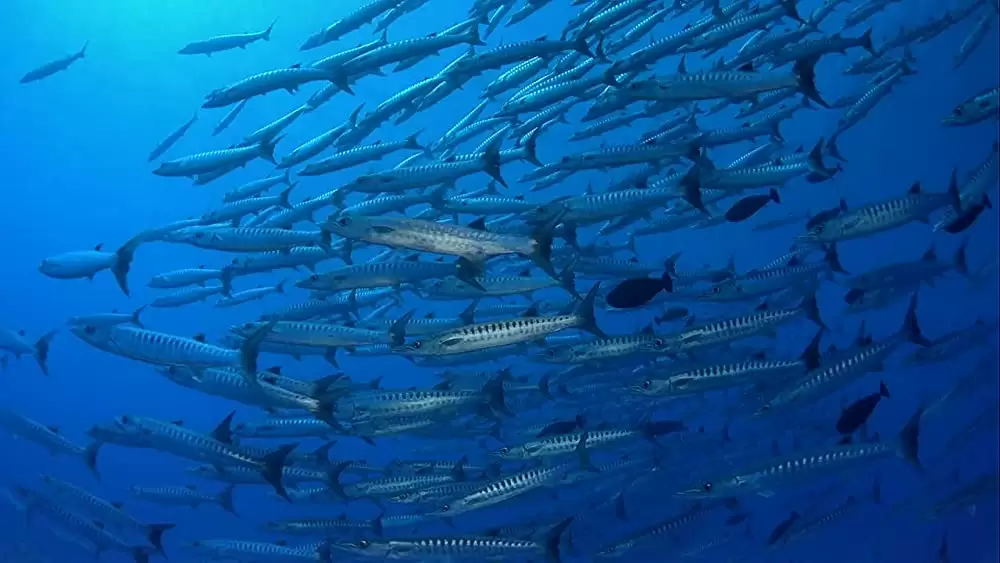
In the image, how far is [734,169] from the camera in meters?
7.60

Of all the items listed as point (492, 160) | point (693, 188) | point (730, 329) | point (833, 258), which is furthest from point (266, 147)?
point (833, 258)

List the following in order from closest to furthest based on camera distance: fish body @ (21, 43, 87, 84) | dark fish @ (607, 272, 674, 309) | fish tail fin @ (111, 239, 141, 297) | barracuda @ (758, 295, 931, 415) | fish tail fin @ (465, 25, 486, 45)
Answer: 1. dark fish @ (607, 272, 674, 309)
2. barracuda @ (758, 295, 931, 415)
3. fish tail fin @ (111, 239, 141, 297)
4. fish tail fin @ (465, 25, 486, 45)
5. fish body @ (21, 43, 87, 84)

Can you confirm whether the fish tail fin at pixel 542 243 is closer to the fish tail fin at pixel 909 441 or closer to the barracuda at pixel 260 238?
the barracuda at pixel 260 238

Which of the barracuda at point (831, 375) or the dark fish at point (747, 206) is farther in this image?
the dark fish at point (747, 206)

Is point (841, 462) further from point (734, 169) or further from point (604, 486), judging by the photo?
point (604, 486)

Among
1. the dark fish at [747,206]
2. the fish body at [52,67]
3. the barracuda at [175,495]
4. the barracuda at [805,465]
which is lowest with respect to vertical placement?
the barracuda at [175,495]

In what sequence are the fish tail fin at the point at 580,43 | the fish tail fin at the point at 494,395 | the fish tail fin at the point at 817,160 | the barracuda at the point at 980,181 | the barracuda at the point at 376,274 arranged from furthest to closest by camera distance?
the fish tail fin at the point at 580,43, the fish tail fin at the point at 817,160, the barracuda at the point at 980,181, the barracuda at the point at 376,274, the fish tail fin at the point at 494,395

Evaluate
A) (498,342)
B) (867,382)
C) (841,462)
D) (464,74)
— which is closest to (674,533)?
(841,462)

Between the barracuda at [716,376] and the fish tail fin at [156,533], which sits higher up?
the barracuda at [716,376]

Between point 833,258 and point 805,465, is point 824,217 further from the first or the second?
point 805,465

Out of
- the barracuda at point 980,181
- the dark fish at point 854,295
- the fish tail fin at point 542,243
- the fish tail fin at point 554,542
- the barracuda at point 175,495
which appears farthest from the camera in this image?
the barracuda at point 175,495

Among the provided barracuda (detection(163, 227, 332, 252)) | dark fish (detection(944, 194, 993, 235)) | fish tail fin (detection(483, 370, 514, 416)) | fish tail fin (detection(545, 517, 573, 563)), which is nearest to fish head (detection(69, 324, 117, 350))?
barracuda (detection(163, 227, 332, 252))

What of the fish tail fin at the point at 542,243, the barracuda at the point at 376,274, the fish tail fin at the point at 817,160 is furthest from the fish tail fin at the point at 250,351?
the fish tail fin at the point at 817,160

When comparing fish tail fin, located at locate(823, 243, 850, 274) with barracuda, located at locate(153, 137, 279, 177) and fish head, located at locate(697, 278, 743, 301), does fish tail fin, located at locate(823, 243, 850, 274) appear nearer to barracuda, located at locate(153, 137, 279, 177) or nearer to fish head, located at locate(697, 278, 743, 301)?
fish head, located at locate(697, 278, 743, 301)
